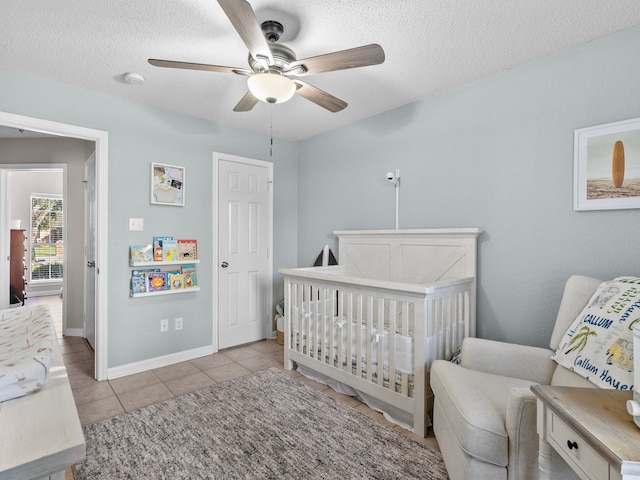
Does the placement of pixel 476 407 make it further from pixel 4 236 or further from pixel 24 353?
pixel 4 236

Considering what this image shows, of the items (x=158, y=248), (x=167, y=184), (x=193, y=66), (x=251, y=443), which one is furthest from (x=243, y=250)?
(x=193, y=66)

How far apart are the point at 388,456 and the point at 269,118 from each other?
2.94 m

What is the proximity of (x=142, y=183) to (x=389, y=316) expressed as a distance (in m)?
2.38

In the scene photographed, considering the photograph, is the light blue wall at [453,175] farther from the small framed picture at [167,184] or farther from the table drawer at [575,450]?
the table drawer at [575,450]

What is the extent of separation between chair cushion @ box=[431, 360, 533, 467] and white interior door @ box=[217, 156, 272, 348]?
237 centimetres

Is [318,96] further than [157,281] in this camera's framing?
No

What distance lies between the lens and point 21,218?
20.7ft

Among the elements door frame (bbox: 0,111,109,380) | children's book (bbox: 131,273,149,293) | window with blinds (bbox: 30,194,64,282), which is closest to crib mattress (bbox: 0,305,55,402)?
door frame (bbox: 0,111,109,380)

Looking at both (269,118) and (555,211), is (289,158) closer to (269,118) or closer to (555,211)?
(269,118)

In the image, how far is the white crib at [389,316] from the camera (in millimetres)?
2016

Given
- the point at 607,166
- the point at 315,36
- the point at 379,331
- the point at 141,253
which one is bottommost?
the point at 379,331

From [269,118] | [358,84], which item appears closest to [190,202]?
[269,118]

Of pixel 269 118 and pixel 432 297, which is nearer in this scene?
pixel 432 297

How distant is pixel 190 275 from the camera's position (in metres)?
3.23
